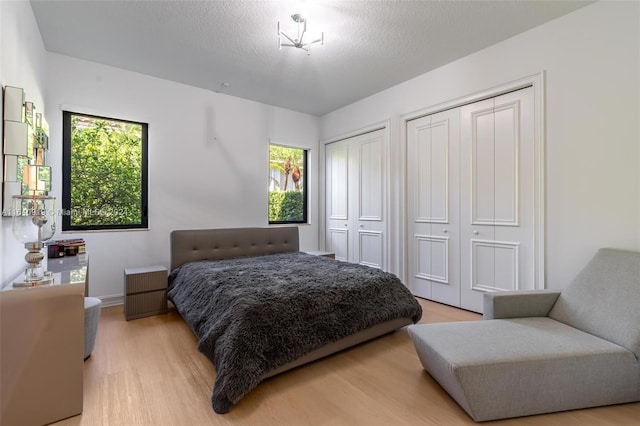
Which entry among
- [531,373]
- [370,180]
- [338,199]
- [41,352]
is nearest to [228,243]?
[338,199]

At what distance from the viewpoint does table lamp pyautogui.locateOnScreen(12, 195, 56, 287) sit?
171 centimetres

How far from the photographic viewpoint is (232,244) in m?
3.94

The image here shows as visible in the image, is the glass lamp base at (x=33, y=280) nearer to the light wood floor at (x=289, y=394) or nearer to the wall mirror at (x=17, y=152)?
the wall mirror at (x=17, y=152)

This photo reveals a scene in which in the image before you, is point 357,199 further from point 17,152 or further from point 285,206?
point 17,152

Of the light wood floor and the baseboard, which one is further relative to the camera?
the baseboard

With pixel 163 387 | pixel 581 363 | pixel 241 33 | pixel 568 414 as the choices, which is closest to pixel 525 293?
pixel 581 363

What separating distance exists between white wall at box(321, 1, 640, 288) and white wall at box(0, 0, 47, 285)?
3.92 m

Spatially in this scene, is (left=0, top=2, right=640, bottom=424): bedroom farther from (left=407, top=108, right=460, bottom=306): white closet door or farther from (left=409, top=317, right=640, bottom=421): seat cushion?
(left=409, top=317, right=640, bottom=421): seat cushion

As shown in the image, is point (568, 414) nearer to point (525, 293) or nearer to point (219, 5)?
point (525, 293)

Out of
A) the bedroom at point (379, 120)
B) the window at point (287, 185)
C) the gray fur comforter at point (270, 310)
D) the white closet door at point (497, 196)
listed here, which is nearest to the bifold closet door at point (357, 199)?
the bedroom at point (379, 120)

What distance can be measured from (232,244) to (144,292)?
1.16 meters

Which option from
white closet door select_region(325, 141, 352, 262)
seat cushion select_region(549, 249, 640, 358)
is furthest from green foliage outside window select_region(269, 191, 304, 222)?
seat cushion select_region(549, 249, 640, 358)

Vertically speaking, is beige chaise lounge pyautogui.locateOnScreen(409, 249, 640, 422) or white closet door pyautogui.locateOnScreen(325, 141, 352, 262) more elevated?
white closet door pyautogui.locateOnScreen(325, 141, 352, 262)

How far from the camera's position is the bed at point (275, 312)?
70.1 inches
